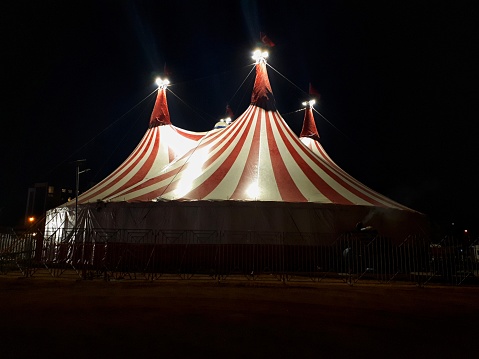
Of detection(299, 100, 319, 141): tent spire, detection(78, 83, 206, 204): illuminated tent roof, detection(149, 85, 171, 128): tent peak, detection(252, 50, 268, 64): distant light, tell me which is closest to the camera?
detection(78, 83, 206, 204): illuminated tent roof

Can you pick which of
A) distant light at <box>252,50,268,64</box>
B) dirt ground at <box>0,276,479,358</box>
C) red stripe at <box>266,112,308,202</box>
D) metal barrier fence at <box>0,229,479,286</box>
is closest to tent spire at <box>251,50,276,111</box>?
distant light at <box>252,50,268,64</box>

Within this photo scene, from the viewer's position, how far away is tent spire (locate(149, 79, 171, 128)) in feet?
46.4

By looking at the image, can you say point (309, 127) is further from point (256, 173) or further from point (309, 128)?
point (256, 173)

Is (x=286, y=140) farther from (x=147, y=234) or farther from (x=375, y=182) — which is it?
(x=375, y=182)

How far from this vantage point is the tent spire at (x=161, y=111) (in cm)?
1414

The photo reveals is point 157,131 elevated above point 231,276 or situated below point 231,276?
above

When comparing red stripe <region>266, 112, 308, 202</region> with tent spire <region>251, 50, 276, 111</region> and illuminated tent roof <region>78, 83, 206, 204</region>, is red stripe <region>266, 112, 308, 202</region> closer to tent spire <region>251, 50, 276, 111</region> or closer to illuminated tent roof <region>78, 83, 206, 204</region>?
tent spire <region>251, 50, 276, 111</region>

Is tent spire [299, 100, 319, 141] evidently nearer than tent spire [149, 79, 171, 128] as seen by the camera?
No

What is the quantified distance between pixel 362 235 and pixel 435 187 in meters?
22.1

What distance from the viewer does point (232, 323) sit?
345cm

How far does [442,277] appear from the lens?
8.01 m

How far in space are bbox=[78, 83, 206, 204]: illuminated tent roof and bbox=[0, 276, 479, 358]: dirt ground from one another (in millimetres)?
6028

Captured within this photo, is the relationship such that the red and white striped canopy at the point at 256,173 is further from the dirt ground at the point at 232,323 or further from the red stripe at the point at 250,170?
Result: the dirt ground at the point at 232,323

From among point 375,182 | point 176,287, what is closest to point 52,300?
point 176,287
